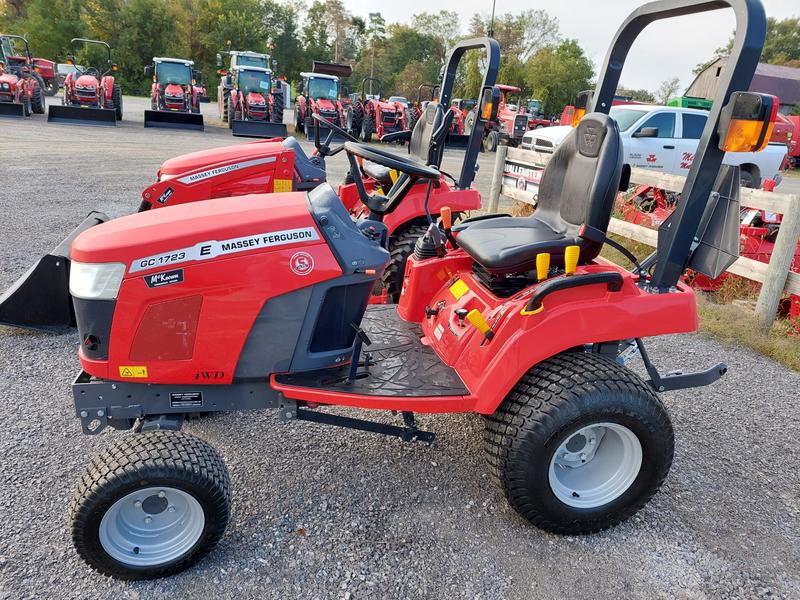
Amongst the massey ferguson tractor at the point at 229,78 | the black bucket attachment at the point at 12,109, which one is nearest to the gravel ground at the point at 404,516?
the black bucket attachment at the point at 12,109

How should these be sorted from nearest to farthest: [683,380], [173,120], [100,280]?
[100,280]
[683,380]
[173,120]

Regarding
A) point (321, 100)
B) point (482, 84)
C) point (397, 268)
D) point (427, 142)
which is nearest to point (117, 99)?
point (321, 100)

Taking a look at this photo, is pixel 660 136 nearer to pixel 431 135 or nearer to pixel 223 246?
pixel 431 135

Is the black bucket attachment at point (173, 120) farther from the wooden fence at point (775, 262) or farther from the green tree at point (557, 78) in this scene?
the green tree at point (557, 78)

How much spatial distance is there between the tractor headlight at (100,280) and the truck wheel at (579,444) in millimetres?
1392

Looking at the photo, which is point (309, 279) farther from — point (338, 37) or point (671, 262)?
point (338, 37)

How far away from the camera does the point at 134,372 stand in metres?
1.89

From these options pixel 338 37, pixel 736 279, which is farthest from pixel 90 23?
pixel 736 279

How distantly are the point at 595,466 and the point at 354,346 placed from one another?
3.51 feet

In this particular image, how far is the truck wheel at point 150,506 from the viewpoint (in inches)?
69.9

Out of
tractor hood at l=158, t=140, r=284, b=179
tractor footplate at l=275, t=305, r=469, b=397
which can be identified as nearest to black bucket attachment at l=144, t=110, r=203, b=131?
tractor hood at l=158, t=140, r=284, b=179

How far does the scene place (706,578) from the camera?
6.66 ft

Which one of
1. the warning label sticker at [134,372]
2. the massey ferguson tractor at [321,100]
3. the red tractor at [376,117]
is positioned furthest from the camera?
the red tractor at [376,117]

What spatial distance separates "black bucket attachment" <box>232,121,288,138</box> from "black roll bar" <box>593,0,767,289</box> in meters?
13.0
